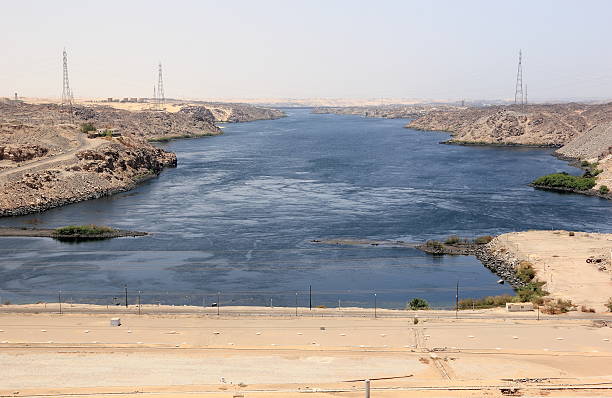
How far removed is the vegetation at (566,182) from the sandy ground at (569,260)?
82.0 ft

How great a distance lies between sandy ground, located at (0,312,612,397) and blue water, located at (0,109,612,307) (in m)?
6.39

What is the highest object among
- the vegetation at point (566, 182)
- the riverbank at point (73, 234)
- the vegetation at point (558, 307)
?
the vegetation at point (566, 182)

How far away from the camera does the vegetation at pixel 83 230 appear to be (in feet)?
169

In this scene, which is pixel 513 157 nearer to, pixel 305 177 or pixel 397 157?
pixel 397 157

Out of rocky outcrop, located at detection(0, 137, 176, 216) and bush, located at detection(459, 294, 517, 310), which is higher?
rocky outcrop, located at detection(0, 137, 176, 216)

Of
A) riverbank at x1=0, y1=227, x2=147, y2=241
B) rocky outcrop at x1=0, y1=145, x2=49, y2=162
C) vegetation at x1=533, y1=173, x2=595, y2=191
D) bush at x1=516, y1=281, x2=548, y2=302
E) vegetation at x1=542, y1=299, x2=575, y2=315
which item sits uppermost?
rocky outcrop at x1=0, y1=145, x2=49, y2=162

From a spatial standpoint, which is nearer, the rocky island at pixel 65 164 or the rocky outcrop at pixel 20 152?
the rocky island at pixel 65 164

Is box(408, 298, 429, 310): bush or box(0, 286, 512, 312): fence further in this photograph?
box(0, 286, 512, 312): fence

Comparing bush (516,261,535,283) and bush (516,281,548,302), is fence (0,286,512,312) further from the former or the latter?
bush (516,261,535,283)

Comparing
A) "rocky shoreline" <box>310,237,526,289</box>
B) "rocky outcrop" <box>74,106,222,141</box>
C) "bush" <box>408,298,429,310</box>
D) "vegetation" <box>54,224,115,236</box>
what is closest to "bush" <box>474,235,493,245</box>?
"rocky shoreline" <box>310,237,526,289</box>

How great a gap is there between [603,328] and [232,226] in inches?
1242

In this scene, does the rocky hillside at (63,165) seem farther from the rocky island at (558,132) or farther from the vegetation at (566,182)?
the rocky island at (558,132)

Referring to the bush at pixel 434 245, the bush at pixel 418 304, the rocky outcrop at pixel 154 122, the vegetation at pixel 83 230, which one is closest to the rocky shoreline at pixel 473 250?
the bush at pixel 434 245

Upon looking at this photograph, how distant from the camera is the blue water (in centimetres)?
3812
